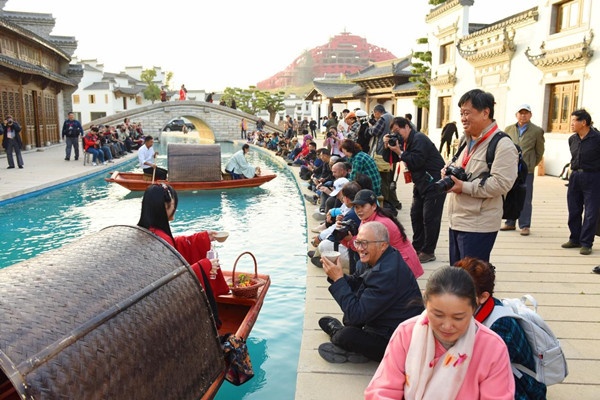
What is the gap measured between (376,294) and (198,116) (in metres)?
37.9

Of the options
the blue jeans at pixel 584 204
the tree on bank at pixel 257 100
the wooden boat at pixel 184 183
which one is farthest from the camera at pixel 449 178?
the tree on bank at pixel 257 100

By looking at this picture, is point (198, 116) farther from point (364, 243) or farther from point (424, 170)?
point (364, 243)

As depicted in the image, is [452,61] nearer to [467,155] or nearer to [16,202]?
[16,202]

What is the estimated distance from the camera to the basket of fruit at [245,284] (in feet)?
15.5

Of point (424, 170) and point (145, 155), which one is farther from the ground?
point (424, 170)

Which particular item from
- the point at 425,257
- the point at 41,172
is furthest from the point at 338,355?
the point at 41,172

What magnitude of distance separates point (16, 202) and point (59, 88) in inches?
717

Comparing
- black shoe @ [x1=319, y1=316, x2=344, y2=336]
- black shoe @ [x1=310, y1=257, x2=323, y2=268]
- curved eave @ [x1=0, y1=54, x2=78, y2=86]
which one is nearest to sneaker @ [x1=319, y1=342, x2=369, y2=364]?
black shoe @ [x1=319, y1=316, x2=344, y2=336]

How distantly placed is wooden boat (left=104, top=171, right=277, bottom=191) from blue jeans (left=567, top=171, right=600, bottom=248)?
925 centimetres

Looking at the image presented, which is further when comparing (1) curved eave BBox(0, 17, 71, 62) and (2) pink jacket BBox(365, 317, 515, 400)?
(1) curved eave BBox(0, 17, 71, 62)

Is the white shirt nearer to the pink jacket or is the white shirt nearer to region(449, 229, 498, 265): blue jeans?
region(449, 229, 498, 265): blue jeans

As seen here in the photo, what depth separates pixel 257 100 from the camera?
2148 inches

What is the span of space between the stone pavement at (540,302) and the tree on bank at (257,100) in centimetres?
4594

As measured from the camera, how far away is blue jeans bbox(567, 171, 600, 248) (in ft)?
19.6
